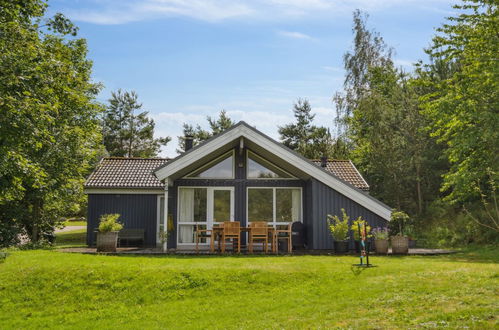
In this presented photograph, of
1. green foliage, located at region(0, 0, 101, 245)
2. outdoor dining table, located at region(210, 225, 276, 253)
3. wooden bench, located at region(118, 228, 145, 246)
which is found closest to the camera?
green foliage, located at region(0, 0, 101, 245)

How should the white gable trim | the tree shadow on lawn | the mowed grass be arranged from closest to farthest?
the mowed grass → the tree shadow on lawn → the white gable trim

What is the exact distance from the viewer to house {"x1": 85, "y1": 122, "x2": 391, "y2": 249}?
45.4ft

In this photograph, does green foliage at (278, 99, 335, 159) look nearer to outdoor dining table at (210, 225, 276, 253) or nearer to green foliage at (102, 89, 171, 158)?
green foliage at (102, 89, 171, 158)

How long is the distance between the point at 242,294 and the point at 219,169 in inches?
286

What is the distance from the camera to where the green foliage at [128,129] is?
39.2m

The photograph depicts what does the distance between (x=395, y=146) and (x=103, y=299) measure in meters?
16.8

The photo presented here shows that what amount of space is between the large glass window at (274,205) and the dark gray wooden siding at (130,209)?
4414 mm

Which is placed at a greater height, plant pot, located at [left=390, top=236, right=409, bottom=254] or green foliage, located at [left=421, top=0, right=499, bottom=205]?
green foliage, located at [left=421, top=0, right=499, bottom=205]

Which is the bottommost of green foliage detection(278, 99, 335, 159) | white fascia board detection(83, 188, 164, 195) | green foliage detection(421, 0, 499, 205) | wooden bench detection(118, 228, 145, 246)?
wooden bench detection(118, 228, 145, 246)

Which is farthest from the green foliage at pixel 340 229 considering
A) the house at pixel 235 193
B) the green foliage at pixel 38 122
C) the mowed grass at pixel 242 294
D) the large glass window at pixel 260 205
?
the green foliage at pixel 38 122

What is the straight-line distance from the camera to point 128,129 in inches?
1569

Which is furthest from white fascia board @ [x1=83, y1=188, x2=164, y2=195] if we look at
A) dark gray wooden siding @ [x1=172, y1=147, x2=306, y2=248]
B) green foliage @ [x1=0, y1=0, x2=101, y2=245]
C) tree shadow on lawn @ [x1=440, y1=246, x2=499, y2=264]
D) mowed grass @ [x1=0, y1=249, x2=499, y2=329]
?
tree shadow on lawn @ [x1=440, y1=246, x2=499, y2=264]

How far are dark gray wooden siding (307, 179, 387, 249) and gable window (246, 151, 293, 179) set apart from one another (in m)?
1.46

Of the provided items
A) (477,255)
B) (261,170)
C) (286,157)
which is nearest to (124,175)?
(261,170)
